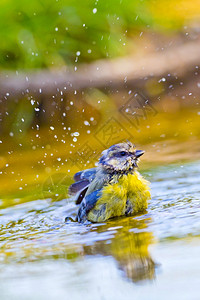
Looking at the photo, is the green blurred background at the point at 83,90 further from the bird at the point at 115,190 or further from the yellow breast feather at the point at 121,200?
the yellow breast feather at the point at 121,200

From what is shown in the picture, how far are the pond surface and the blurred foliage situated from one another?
13.2 ft

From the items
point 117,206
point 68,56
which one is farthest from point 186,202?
point 68,56

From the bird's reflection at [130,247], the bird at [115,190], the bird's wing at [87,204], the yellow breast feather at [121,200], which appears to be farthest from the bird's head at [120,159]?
the bird's reflection at [130,247]

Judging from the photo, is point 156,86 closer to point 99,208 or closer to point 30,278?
point 99,208

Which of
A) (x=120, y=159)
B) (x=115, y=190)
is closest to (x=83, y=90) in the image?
(x=120, y=159)

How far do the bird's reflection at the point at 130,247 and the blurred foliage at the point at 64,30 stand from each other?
488 centimetres

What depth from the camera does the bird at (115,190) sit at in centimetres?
434

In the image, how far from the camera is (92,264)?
300 centimetres

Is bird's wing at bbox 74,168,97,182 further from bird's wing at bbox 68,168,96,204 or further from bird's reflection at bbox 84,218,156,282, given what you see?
bird's reflection at bbox 84,218,156,282

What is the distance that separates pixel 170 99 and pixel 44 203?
4.75 m

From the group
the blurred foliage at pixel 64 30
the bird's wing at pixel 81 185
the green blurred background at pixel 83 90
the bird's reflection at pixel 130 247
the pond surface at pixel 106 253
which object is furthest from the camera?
the blurred foliage at pixel 64 30

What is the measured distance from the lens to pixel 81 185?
16.6ft

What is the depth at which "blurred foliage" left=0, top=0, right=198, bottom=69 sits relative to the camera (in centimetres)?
855

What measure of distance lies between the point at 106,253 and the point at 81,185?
1912 millimetres
